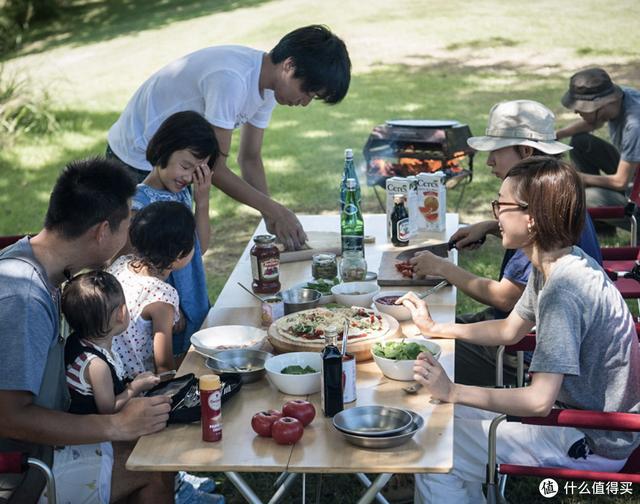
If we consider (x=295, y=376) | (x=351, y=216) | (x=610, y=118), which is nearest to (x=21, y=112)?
(x=610, y=118)

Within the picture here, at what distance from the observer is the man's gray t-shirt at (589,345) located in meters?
2.78

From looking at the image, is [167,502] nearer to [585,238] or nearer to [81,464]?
[81,464]

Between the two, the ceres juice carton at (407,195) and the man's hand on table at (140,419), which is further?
the ceres juice carton at (407,195)

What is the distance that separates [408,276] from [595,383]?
1.14 meters

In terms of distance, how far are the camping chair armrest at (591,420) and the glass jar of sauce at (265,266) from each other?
138cm

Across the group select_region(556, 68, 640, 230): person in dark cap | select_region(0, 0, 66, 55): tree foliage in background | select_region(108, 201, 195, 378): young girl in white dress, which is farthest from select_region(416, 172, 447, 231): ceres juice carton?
select_region(0, 0, 66, 55): tree foliage in background

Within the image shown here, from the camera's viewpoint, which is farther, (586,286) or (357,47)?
(357,47)

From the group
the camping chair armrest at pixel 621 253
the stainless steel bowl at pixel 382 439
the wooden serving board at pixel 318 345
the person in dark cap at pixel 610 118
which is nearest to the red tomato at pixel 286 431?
the stainless steel bowl at pixel 382 439

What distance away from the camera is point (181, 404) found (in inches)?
108

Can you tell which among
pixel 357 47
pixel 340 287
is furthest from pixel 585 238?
pixel 357 47

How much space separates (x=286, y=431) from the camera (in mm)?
2486

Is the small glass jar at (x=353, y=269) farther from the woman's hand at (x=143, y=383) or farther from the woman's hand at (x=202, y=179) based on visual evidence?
the woman's hand at (x=143, y=383)

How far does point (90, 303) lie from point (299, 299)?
93 cm

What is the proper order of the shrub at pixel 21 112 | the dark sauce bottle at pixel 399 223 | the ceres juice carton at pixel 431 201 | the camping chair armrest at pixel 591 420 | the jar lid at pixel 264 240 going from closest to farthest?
the camping chair armrest at pixel 591 420 → the jar lid at pixel 264 240 → the dark sauce bottle at pixel 399 223 → the ceres juice carton at pixel 431 201 → the shrub at pixel 21 112
